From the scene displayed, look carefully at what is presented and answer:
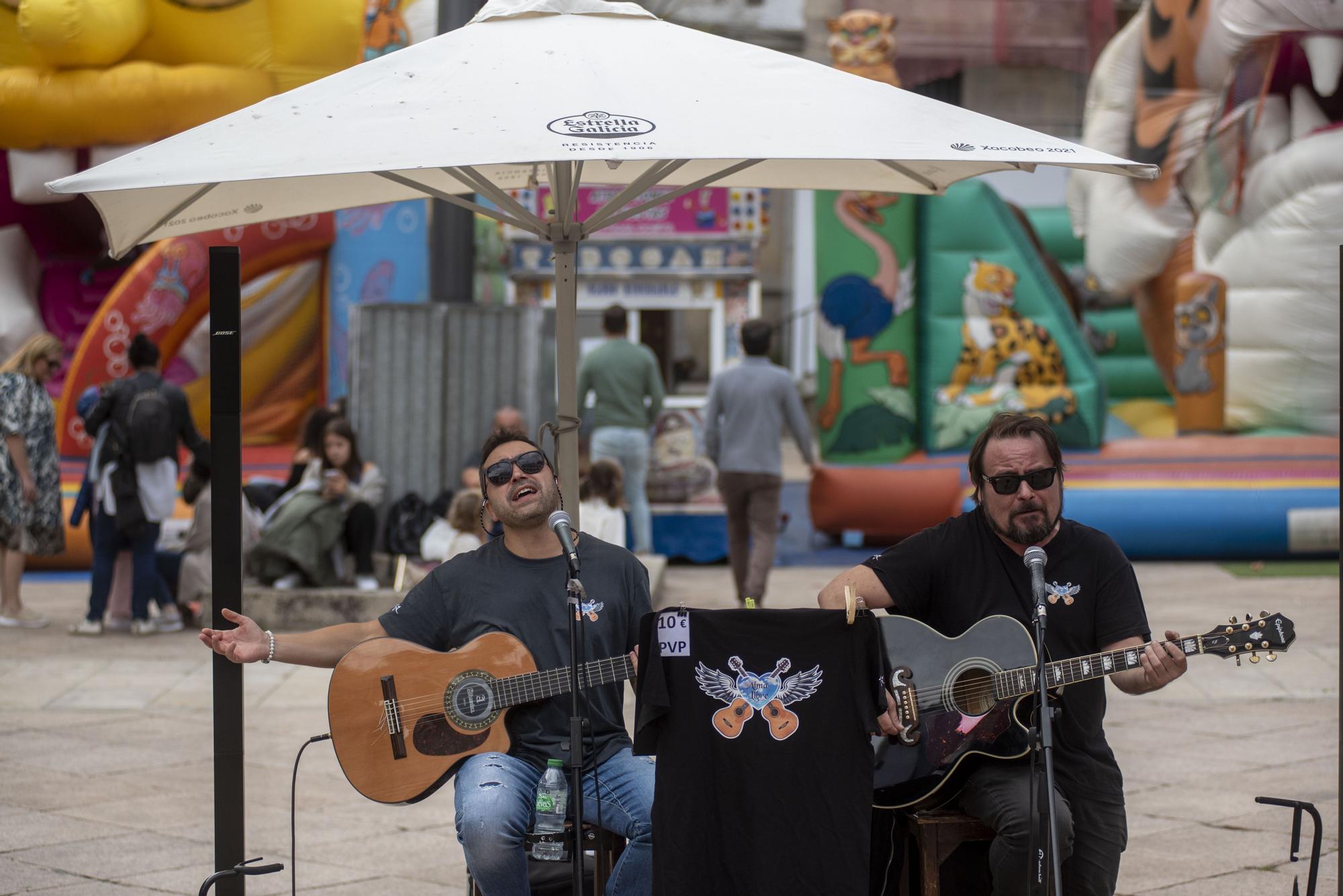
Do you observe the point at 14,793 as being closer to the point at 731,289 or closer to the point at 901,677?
the point at 901,677

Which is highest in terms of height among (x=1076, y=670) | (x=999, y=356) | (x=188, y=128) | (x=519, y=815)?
(x=188, y=128)

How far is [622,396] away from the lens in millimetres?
10242

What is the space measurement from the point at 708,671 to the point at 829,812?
1.33ft

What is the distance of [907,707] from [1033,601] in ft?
1.37

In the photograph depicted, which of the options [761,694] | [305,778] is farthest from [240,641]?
[305,778]

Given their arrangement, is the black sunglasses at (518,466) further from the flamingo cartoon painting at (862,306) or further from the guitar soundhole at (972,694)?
the flamingo cartoon painting at (862,306)

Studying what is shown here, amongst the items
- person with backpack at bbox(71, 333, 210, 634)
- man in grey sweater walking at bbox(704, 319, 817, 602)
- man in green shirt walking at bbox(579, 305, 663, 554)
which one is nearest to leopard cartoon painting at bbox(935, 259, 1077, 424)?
man in green shirt walking at bbox(579, 305, 663, 554)

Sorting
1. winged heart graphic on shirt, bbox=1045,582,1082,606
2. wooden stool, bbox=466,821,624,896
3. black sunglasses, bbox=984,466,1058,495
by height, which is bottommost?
wooden stool, bbox=466,821,624,896

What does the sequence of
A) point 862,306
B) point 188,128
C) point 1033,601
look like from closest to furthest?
1. point 1033,601
2. point 188,128
3. point 862,306

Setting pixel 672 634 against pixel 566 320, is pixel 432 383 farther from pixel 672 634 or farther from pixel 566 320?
pixel 672 634

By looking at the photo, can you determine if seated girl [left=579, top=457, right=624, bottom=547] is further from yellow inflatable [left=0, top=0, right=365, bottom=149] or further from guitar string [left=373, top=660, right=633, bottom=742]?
guitar string [left=373, top=660, right=633, bottom=742]

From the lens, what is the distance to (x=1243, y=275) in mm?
13523

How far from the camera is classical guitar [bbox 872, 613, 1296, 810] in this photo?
11.6 ft

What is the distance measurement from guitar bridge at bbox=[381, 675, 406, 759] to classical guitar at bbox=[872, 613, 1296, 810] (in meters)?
1.14
